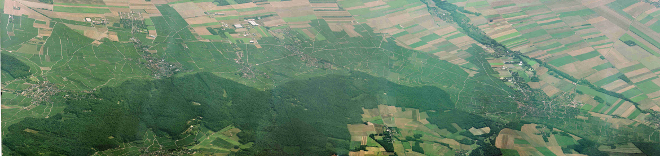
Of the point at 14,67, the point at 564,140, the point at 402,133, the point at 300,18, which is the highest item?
the point at 300,18

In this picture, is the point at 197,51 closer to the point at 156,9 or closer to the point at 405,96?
the point at 156,9

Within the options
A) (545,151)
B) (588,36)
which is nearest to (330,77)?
(545,151)

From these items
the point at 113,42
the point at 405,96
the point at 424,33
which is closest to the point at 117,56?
the point at 113,42

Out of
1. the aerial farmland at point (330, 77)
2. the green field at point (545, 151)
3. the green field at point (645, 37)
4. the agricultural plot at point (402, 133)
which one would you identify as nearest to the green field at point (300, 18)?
the aerial farmland at point (330, 77)

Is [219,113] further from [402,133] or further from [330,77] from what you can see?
[402,133]

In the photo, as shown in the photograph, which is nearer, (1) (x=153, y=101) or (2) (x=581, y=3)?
(1) (x=153, y=101)

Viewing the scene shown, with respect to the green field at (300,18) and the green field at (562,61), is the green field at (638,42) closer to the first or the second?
the green field at (562,61)
